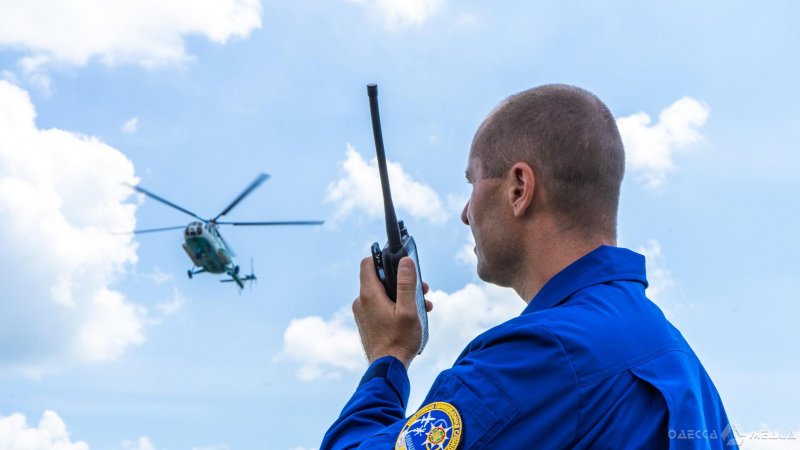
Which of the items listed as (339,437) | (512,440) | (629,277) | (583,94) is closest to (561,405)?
(512,440)

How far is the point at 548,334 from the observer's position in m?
2.55

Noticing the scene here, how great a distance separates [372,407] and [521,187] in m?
1.03

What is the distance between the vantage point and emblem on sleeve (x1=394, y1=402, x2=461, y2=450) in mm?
2557

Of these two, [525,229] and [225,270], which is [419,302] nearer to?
[525,229]

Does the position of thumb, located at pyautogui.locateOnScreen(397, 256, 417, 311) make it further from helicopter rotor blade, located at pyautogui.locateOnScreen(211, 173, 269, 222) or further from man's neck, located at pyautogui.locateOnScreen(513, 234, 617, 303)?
helicopter rotor blade, located at pyautogui.locateOnScreen(211, 173, 269, 222)

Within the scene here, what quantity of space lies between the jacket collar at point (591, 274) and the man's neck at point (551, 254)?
8 centimetres

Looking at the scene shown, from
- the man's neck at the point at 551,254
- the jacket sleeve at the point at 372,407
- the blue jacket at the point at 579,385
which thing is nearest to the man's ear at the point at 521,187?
the man's neck at the point at 551,254

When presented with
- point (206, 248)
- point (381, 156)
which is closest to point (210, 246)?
point (206, 248)

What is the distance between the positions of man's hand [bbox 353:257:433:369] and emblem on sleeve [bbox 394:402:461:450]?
63 centimetres

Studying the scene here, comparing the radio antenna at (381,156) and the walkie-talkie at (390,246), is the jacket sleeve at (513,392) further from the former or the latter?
the radio antenna at (381,156)

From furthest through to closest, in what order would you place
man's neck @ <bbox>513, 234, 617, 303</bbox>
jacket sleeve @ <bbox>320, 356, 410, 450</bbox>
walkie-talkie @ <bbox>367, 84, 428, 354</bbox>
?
walkie-talkie @ <bbox>367, 84, 428, 354</bbox> < man's neck @ <bbox>513, 234, 617, 303</bbox> < jacket sleeve @ <bbox>320, 356, 410, 450</bbox>

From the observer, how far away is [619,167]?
3.46m

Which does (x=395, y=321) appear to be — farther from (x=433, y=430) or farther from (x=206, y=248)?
(x=206, y=248)

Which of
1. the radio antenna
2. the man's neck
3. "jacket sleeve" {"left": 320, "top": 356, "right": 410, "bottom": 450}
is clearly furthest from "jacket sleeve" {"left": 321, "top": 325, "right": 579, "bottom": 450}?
the radio antenna
